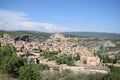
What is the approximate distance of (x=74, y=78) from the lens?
20234 mm

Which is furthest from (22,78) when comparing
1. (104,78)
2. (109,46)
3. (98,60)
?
(109,46)

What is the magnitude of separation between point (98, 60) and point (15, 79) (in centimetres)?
2464

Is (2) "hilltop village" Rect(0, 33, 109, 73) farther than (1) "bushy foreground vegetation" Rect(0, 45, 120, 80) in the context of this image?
Yes

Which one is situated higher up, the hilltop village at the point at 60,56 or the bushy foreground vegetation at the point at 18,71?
the bushy foreground vegetation at the point at 18,71

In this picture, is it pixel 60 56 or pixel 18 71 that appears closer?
pixel 18 71

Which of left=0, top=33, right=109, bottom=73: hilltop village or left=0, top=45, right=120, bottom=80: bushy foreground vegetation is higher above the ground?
left=0, top=45, right=120, bottom=80: bushy foreground vegetation

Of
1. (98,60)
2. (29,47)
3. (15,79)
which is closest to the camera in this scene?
(15,79)

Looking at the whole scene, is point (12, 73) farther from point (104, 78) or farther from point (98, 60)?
point (98, 60)

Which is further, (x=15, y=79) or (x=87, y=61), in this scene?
(x=87, y=61)

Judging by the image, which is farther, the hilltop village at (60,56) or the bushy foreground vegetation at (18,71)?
the hilltop village at (60,56)

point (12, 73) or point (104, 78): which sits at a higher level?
point (12, 73)

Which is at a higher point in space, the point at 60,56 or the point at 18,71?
the point at 18,71

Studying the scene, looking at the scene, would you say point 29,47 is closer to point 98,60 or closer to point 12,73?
point 98,60

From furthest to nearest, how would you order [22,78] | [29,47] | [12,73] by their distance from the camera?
[29,47] → [12,73] → [22,78]
